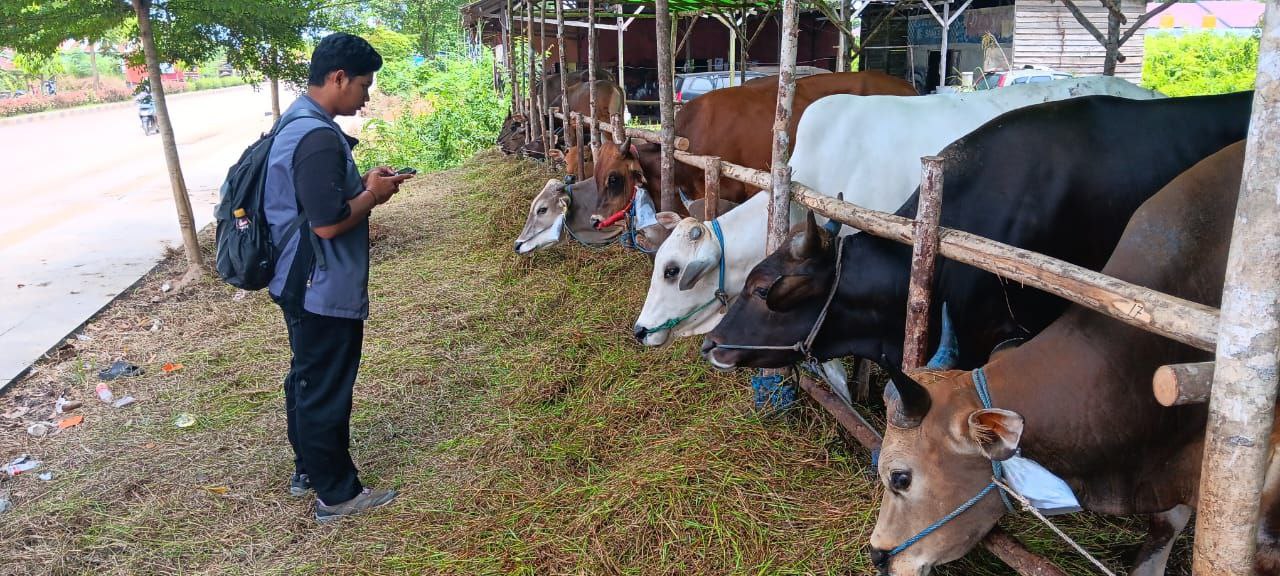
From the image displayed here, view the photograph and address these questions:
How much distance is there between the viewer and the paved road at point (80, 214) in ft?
23.8

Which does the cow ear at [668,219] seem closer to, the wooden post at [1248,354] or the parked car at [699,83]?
the wooden post at [1248,354]

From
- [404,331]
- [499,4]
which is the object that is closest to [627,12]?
[499,4]

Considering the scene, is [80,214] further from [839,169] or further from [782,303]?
[782,303]

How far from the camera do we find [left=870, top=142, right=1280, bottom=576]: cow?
231cm

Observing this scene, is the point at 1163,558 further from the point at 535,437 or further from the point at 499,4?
the point at 499,4

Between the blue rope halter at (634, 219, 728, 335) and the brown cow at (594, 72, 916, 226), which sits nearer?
the blue rope halter at (634, 219, 728, 335)

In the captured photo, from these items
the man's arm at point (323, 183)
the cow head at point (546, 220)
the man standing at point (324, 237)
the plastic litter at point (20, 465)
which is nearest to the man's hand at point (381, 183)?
the man standing at point (324, 237)

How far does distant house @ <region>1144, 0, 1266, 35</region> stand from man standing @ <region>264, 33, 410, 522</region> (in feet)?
89.6

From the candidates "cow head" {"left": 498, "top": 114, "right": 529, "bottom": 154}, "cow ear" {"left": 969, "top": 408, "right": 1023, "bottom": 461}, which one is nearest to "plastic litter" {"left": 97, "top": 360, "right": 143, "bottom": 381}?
"cow ear" {"left": 969, "top": 408, "right": 1023, "bottom": 461}

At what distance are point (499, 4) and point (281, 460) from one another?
1399 centimetres

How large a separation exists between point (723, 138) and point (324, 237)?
3909 mm

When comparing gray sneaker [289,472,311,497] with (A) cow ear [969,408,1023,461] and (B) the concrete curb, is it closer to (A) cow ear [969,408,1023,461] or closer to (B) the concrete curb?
(A) cow ear [969,408,1023,461]

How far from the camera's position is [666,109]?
580 centimetres

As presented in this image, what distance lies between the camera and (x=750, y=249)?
14.4ft
